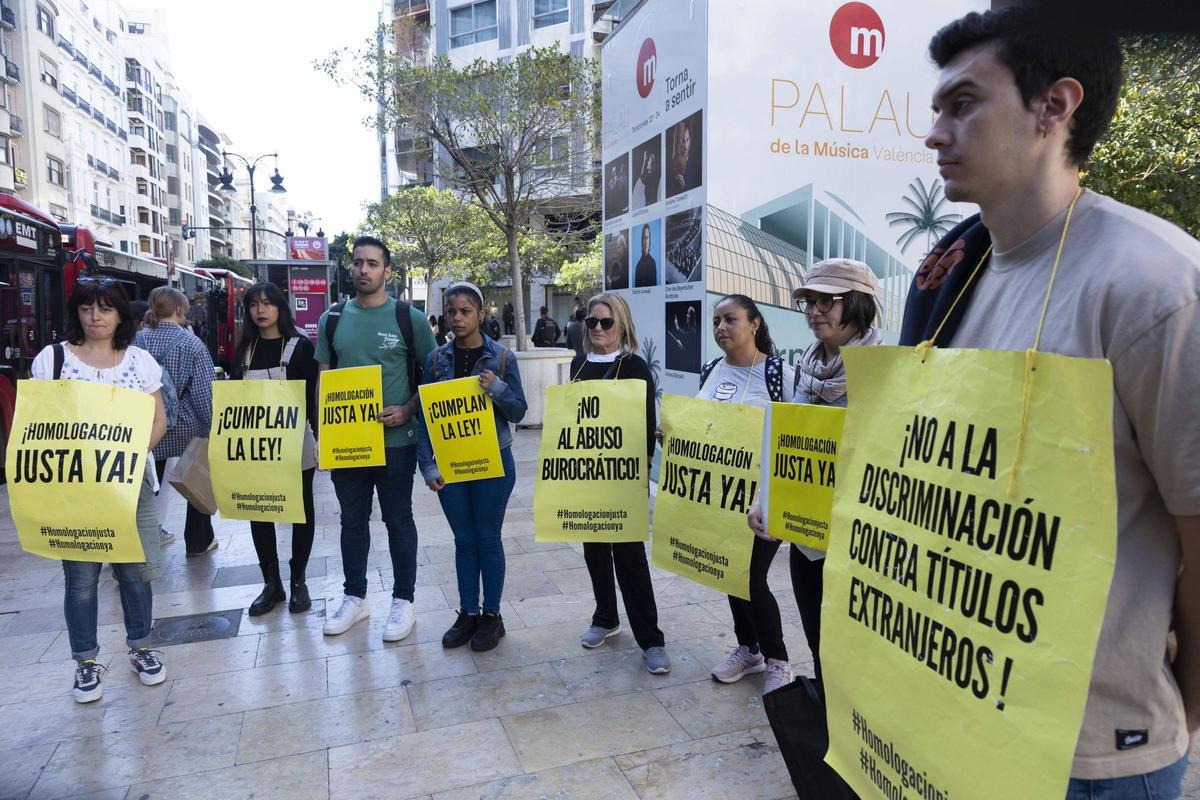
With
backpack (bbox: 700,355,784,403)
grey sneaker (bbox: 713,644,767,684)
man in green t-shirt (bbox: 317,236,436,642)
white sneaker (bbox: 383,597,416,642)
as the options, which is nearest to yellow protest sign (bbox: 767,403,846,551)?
backpack (bbox: 700,355,784,403)

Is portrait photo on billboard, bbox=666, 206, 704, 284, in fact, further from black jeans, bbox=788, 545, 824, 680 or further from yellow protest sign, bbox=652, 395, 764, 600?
black jeans, bbox=788, 545, 824, 680

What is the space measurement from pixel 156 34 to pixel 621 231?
89608 mm

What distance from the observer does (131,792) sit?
294cm

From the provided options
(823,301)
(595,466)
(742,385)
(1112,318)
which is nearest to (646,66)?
(742,385)

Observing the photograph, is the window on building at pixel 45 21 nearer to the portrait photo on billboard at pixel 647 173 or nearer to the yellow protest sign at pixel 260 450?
the portrait photo on billboard at pixel 647 173

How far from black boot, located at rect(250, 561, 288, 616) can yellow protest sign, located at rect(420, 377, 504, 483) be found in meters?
1.61

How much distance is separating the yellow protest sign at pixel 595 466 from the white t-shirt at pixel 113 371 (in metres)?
1.95

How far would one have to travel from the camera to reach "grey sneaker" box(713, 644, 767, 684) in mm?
3771

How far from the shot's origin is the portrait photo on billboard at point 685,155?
5.91 meters

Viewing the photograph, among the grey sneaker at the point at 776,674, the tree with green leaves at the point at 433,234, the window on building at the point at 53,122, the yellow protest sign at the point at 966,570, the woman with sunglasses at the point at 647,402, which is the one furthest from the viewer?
the window on building at the point at 53,122

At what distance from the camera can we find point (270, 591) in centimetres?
486

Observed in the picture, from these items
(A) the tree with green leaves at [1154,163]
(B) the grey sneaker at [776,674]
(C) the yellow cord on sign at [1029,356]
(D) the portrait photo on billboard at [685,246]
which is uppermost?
(A) the tree with green leaves at [1154,163]

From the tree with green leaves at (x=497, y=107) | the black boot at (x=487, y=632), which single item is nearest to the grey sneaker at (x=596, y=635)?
the black boot at (x=487, y=632)

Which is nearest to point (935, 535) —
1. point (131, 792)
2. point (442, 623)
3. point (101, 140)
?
point (131, 792)
